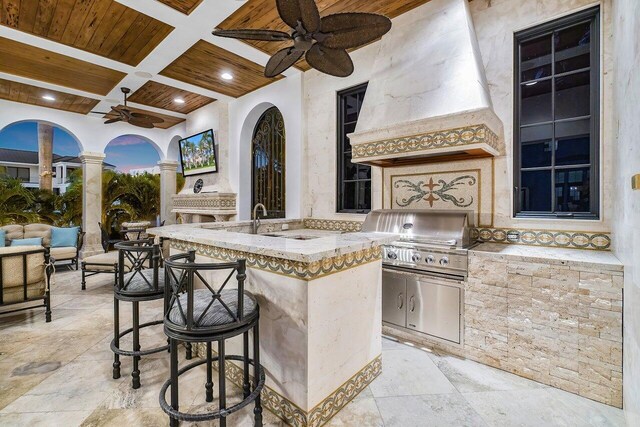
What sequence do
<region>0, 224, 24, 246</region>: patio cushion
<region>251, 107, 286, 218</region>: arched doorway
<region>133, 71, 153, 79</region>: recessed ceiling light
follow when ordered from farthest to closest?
<region>251, 107, 286, 218</region>: arched doorway
<region>0, 224, 24, 246</region>: patio cushion
<region>133, 71, 153, 79</region>: recessed ceiling light

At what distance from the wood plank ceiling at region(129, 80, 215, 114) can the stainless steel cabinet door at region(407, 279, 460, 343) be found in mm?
5216

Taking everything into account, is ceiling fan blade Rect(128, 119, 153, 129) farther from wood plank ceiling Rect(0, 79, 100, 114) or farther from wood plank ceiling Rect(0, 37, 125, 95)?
wood plank ceiling Rect(0, 79, 100, 114)

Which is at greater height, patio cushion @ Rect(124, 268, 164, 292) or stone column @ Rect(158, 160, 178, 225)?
stone column @ Rect(158, 160, 178, 225)

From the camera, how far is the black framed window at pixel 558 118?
8.16 ft

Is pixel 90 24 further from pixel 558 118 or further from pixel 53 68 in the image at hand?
pixel 558 118

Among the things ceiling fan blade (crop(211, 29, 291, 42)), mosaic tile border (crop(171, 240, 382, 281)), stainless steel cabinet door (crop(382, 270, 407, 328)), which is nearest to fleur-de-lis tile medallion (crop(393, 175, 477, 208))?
stainless steel cabinet door (crop(382, 270, 407, 328))

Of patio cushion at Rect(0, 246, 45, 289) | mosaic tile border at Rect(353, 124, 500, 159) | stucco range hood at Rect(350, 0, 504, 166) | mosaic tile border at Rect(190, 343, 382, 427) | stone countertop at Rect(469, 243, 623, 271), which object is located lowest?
mosaic tile border at Rect(190, 343, 382, 427)

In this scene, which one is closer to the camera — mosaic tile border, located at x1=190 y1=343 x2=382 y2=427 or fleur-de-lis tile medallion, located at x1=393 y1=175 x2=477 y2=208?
mosaic tile border, located at x1=190 y1=343 x2=382 y2=427

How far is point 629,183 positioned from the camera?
167cm

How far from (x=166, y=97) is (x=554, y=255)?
6.42m

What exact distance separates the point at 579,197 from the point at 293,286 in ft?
8.77

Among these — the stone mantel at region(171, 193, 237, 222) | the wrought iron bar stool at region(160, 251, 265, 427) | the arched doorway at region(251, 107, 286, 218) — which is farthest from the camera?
the stone mantel at region(171, 193, 237, 222)

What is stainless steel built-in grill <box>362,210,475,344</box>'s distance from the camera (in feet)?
8.23

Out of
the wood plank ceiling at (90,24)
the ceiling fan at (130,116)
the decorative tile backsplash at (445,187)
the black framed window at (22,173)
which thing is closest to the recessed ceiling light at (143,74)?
the wood plank ceiling at (90,24)
